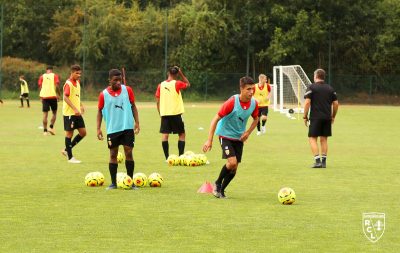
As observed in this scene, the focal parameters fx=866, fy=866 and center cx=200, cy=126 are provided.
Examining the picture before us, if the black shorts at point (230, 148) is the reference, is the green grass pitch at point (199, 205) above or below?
below

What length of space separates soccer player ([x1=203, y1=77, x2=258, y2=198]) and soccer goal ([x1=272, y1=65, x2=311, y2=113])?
89.8 feet

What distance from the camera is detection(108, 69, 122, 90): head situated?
13.0m

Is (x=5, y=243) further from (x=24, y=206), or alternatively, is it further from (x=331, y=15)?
(x=331, y=15)

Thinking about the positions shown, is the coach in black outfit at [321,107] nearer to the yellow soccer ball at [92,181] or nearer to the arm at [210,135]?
the yellow soccer ball at [92,181]

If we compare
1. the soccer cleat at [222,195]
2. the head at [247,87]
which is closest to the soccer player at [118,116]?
the soccer cleat at [222,195]

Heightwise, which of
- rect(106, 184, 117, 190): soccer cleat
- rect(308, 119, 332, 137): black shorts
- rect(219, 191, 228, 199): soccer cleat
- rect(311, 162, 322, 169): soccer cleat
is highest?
rect(308, 119, 332, 137): black shorts

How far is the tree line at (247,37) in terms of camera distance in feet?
196

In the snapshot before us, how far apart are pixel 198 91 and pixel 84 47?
8.53 meters

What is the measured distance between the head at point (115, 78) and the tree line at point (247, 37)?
150ft

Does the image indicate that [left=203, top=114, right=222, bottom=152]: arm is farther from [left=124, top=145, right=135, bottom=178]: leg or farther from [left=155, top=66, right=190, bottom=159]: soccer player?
[left=155, top=66, right=190, bottom=159]: soccer player

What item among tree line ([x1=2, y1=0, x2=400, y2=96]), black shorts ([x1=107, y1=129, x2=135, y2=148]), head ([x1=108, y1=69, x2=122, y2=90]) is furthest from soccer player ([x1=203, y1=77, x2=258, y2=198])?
tree line ([x1=2, y1=0, x2=400, y2=96])

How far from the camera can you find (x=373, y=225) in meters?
10.2

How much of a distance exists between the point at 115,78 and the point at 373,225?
4.77 m

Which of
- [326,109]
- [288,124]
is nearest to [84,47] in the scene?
[288,124]
